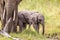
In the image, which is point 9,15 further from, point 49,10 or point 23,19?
point 49,10

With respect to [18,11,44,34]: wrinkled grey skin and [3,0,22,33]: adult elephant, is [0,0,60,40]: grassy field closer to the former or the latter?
[18,11,44,34]: wrinkled grey skin

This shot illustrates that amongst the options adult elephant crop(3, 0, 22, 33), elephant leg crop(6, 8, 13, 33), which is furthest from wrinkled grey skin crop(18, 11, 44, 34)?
elephant leg crop(6, 8, 13, 33)

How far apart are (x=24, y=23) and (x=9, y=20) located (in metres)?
1.97

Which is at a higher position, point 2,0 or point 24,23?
point 2,0

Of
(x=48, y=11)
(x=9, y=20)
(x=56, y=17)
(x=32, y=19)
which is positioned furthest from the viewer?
(x=48, y=11)

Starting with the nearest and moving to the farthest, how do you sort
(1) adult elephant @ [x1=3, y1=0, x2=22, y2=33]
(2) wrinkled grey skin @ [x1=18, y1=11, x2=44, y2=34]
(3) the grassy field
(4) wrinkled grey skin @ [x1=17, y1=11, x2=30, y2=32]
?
(1) adult elephant @ [x1=3, y1=0, x2=22, y2=33], (4) wrinkled grey skin @ [x1=17, y1=11, x2=30, y2=32], (2) wrinkled grey skin @ [x1=18, y1=11, x2=44, y2=34], (3) the grassy field

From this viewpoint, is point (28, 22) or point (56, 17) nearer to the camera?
point (28, 22)

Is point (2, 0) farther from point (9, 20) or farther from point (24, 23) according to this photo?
point (24, 23)

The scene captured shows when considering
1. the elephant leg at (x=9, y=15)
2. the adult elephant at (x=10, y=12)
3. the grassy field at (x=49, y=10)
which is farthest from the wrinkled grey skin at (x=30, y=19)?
the elephant leg at (x=9, y=15)

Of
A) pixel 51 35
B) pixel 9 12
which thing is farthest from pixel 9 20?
pixel 51 35

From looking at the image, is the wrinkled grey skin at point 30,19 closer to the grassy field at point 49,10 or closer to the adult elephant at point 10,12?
the grassy field at point 49,10

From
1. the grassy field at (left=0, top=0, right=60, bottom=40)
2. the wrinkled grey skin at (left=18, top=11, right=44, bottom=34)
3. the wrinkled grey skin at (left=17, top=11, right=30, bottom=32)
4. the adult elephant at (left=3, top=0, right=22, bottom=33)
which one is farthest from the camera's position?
the grassy field at (left=0, top=0, right=60, bottom=40)

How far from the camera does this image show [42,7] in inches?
758

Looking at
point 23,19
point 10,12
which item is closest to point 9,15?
point 10,12
